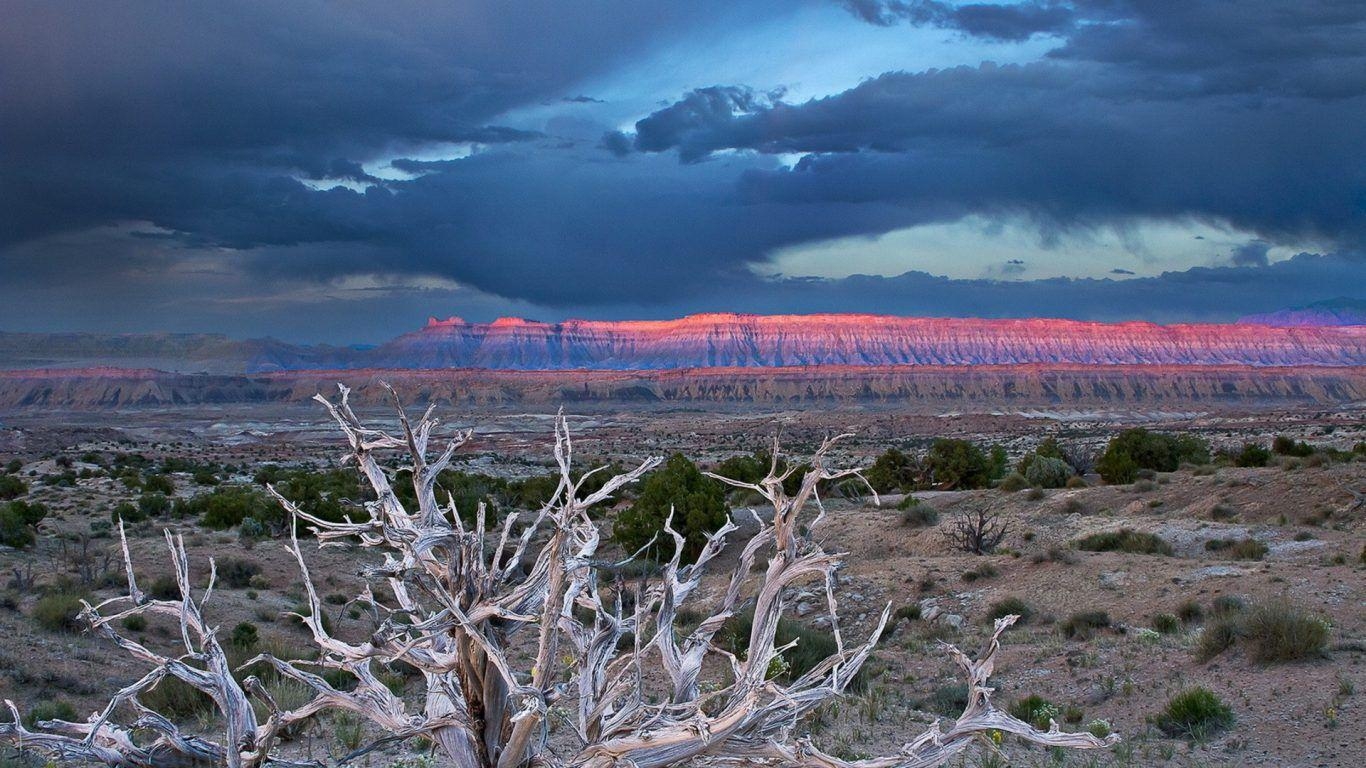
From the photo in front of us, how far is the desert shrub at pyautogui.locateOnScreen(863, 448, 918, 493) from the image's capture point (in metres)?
41.1

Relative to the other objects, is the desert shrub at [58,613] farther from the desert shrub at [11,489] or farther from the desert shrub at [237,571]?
the desert shrub at [11,489]

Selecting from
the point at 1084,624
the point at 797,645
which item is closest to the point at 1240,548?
the point at 1084,624

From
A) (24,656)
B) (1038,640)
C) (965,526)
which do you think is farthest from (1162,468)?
(24,656)

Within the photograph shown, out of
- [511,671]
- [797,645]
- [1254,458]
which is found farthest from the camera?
[1254,458]

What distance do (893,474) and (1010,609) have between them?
2516 cm

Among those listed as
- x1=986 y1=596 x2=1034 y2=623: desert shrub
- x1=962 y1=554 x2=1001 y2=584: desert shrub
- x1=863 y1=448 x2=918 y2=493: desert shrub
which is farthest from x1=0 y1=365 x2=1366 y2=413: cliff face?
x1=986 y1=596 x2=1034 y2=623: desert shrub

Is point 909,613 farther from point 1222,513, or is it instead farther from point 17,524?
point 17,524

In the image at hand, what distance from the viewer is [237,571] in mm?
21672

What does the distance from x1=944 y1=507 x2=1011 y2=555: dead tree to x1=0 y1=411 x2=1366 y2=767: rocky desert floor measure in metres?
0.41

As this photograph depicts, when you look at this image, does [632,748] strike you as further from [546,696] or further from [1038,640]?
[1038,640]

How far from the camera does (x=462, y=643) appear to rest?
5.32 m

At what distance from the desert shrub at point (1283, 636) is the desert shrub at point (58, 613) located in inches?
640

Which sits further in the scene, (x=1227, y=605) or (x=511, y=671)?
(x=1227, y=605)

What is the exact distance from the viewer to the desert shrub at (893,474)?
4109cm
